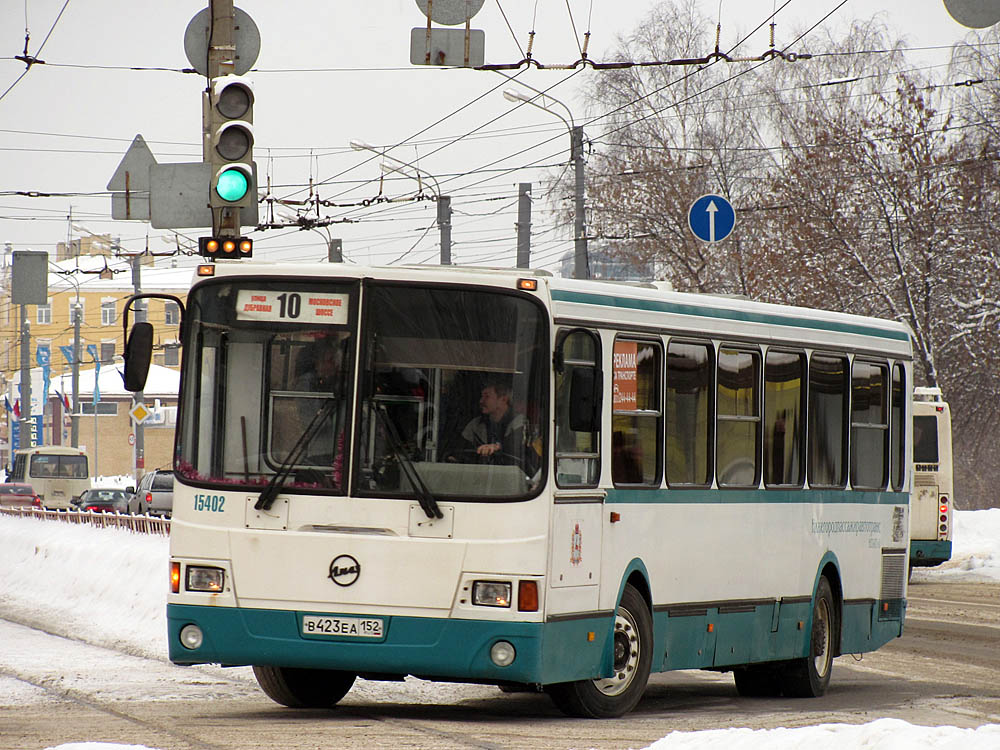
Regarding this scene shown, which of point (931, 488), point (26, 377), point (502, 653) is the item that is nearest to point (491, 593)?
point (502, 653)

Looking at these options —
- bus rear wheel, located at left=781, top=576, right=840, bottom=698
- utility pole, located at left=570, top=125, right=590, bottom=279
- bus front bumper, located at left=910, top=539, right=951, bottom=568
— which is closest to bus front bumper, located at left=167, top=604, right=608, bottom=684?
bus rear wheel, located at left=781, top=576, right=840, bottom=698

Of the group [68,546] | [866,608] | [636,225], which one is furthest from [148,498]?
[866,608]

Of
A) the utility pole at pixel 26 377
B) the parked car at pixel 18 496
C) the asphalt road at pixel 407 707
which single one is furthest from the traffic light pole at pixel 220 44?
the utility pole at pixel 26 377

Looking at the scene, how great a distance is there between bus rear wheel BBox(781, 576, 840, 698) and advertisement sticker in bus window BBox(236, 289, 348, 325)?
4796 millimetres

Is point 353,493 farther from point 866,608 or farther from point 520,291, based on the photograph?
point 866,608

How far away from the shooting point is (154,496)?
4819 cm

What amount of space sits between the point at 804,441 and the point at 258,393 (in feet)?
14.7

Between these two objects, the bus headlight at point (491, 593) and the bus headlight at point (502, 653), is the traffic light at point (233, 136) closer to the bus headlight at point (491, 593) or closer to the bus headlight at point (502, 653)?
the bus headlight at point (491, 593)

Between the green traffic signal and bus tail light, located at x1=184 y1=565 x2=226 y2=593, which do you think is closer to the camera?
bus tail light, located at x1=184 y1=565 x2=226 y2=593

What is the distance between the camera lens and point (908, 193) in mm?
39312

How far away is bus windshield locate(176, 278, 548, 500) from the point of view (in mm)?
9383

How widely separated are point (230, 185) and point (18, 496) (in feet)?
172

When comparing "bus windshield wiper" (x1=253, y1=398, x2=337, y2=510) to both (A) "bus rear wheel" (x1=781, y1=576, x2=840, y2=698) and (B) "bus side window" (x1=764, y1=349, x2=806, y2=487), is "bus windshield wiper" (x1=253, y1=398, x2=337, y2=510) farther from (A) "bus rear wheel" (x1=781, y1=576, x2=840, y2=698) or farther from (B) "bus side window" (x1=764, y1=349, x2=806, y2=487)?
(A) "bus rear wheel" (x1=781, y1=576, x2=840, y2=698)

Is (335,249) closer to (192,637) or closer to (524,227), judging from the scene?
(524,227)
